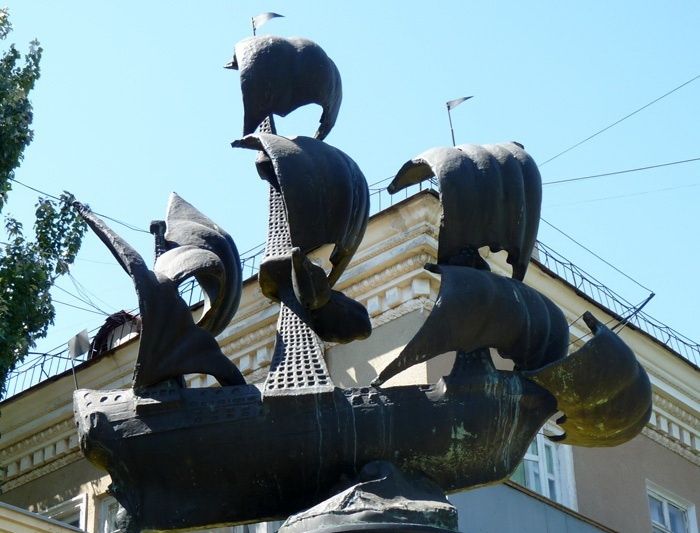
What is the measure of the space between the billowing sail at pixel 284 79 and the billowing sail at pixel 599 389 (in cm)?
124

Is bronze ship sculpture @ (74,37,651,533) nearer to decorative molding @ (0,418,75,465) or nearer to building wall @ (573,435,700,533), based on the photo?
building wall @ (573,435,700,533)

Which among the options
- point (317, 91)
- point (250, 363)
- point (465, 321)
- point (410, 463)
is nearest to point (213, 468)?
point (410, 463)

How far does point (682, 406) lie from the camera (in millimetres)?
17562

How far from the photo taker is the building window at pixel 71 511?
56.1 ft

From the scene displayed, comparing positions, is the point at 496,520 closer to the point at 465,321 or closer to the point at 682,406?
the point at 682,406

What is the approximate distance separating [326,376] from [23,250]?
11575mm

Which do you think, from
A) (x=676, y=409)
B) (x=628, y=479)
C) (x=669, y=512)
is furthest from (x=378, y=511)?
(x=676, y=409)

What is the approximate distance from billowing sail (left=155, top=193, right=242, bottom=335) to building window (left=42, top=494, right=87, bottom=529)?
1239 cm

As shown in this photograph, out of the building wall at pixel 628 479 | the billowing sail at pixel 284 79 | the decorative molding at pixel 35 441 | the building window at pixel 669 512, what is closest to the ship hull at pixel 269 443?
the billowing sail at pixel 284 79

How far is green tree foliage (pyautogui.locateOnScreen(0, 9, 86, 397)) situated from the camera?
1491 cm

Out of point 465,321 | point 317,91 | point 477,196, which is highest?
point 317,91

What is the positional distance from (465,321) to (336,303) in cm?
38

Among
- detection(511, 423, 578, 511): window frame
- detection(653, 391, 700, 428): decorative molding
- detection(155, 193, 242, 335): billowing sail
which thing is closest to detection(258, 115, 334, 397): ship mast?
detection(155, 193, 242, 335): billowing sail

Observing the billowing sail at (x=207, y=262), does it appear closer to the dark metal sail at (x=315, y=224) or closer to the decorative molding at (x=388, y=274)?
the dark metal sail at (x=315, y=224)
